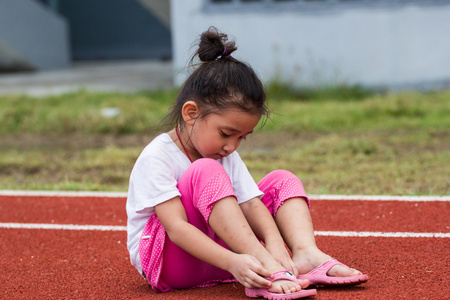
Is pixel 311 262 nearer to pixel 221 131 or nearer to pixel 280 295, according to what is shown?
pixel 280 295

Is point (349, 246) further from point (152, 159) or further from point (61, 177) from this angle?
point (61, 177)

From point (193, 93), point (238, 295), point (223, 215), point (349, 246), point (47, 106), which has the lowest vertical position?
point (47, 106)

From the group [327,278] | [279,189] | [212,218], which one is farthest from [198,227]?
[327,278]

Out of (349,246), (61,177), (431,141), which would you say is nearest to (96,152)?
(61,177)

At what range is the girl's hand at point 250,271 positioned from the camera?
232 cm

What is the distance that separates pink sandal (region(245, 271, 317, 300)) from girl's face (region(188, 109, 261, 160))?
546mm

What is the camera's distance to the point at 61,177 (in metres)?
5.64

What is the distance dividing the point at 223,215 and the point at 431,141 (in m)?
4.90

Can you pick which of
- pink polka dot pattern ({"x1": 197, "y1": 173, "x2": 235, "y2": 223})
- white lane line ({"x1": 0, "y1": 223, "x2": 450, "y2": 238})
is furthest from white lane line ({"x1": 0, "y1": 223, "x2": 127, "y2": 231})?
pink polka dot pattern ({"x1": 197, "y1": 173, "x2": 235, "y2": 223})

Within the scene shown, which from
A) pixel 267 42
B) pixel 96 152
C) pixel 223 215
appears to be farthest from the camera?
pixel 267 42

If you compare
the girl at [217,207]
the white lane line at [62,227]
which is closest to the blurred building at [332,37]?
the white lane line at [62,227]

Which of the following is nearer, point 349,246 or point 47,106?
point 349,246

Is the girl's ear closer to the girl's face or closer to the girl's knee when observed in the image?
the girl's face

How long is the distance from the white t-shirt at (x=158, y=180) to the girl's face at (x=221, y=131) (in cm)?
→ 11
